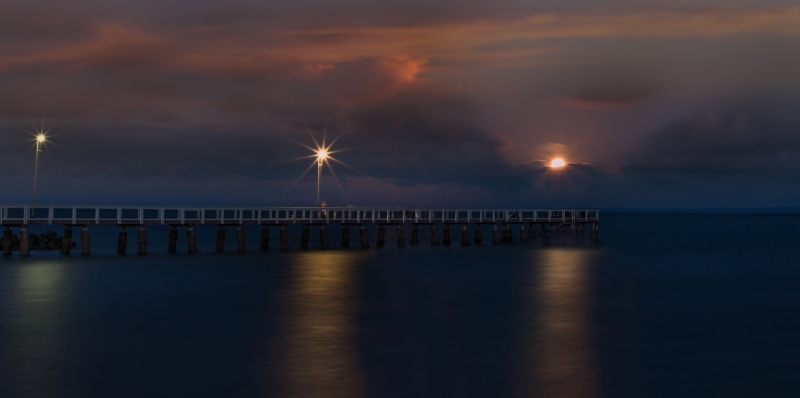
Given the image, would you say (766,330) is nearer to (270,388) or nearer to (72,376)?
(270,388)

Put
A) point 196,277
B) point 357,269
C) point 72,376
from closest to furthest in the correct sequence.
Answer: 1. point 72,376
2. point 196,277
3. point 357,269

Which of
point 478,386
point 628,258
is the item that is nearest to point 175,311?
point 478,386

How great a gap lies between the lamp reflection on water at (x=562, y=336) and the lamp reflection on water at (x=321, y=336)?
16.1 ft

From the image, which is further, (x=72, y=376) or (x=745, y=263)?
(x=745, y=263)

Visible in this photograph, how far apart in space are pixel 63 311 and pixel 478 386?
18765mm

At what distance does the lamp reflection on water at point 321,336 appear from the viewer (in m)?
18.3

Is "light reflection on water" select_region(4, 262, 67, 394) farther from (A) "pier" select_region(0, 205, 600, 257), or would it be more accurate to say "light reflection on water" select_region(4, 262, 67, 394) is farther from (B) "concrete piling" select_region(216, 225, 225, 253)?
(B) "concrete piling" select_region(216, 225, 225, 253)

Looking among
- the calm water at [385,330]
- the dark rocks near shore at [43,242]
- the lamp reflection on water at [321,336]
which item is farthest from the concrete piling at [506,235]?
the dark rocks near shore at [43,242]

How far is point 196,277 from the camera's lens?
40312mm

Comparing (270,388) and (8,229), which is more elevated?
(8,229)

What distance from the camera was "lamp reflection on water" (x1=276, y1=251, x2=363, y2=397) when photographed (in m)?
18.3

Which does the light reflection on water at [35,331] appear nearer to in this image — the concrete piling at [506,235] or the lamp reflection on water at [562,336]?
the lamp reflection on water at [562,336]

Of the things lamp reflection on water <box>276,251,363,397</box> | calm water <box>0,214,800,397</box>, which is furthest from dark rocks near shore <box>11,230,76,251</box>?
lamp reflection on water <box>276,251,363,397</box>

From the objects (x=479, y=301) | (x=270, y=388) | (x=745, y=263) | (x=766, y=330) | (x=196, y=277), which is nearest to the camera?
(x=270, y=388)
